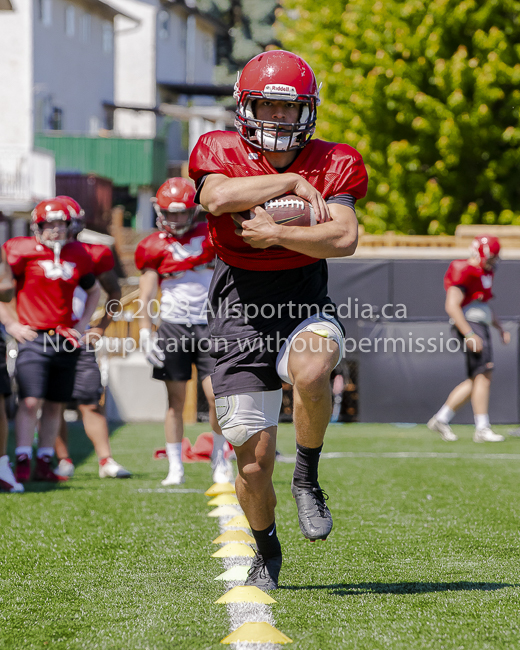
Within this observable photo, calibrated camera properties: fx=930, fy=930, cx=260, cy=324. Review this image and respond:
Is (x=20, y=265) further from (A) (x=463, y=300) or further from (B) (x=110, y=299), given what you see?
(A) (x=463, y=300)

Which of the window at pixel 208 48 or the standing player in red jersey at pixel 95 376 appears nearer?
the standing player in red jersey at pixel 95 376

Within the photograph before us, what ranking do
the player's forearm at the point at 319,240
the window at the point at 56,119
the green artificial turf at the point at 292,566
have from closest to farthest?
the green artificial turf at the point at 292,566 → the player's forearm at the point at 319,240 → the window at the point at 56,119

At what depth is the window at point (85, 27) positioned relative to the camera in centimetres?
3005

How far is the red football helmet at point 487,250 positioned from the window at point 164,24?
98.2 ft

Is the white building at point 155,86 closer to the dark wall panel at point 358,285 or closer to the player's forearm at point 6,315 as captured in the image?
the dark wall panel at point 358,285

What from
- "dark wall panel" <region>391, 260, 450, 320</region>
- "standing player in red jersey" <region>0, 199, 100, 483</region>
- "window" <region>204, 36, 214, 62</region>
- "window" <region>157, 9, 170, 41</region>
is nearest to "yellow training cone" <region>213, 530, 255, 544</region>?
"standing player in red jersey" <region>0, 199, 100, 483</region>

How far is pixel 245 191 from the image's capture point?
3361 mm

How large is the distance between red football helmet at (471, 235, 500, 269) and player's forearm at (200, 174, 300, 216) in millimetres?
6552

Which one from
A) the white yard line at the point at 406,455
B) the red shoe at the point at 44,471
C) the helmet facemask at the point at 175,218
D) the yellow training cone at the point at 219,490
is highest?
the helmet facemask at the point at 175,218

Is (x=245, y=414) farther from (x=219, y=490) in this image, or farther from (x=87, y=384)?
(x=87, y=384)


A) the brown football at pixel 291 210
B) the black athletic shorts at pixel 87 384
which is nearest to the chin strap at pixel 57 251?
the black athletic shorts at pixel 87 384

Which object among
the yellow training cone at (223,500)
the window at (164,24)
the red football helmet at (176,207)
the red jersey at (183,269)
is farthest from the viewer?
the window at (164,24)

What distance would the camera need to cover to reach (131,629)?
10.2 feet

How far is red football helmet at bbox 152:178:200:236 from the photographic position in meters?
6.70
